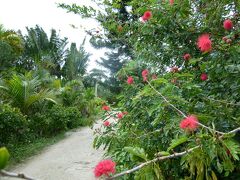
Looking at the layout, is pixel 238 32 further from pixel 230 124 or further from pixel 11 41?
pixel 11 41

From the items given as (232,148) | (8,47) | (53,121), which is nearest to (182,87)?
(232,148)

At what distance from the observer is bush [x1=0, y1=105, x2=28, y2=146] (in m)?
7.38

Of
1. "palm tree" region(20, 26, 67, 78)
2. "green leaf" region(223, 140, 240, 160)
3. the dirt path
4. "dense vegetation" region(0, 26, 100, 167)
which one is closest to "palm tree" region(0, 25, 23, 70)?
"dense vegetation" region(0, 26, 100, 167)

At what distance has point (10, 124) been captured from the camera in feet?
24.6

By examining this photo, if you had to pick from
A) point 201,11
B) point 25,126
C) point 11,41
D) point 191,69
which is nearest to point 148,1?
point 201,11

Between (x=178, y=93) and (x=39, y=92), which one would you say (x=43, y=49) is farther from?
(x=178, y=93)

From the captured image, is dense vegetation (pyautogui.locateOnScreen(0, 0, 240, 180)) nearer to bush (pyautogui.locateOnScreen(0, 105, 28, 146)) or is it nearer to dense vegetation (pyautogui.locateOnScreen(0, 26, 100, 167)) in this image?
bush (pyautogui.locateOnScreen(0, 105, 28, 146))

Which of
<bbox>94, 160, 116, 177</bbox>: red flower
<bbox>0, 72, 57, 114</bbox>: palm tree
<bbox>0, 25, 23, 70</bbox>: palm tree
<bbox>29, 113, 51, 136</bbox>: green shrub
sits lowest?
<bbox>94, 160, 116, 177</bbox>: red flower

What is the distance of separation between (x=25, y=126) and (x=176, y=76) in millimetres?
6386

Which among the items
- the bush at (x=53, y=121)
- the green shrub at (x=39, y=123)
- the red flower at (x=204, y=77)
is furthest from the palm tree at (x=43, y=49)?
the red flower at (x=204, y=77)

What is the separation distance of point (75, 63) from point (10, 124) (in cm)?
809

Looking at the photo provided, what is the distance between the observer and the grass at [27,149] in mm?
7102

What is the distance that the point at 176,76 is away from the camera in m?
2.56

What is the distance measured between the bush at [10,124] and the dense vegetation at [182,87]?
4.02m
